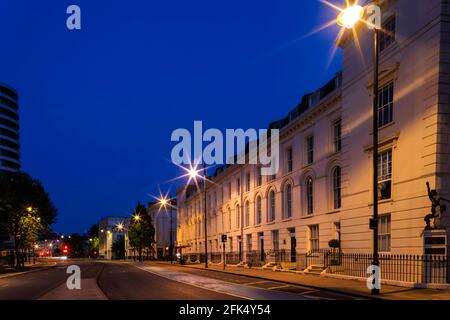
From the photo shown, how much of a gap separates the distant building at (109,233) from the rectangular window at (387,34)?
137m

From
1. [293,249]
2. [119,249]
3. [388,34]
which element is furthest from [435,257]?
[119,249]

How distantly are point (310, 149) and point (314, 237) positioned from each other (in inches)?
260

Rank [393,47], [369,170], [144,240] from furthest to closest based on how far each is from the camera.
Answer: [144,240] → [369,170] → [393,47]

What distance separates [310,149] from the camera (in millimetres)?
38156

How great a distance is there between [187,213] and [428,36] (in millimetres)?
69002

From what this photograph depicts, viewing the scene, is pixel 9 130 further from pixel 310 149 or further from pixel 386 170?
pixel 386 170

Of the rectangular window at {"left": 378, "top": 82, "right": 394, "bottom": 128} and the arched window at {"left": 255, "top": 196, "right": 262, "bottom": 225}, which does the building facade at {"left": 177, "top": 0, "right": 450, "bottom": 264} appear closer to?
the rectangular window at {"left": 378, "top": 82, "right": 394, "bottom": 128}

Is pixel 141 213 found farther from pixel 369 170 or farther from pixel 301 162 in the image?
pixel 369 170

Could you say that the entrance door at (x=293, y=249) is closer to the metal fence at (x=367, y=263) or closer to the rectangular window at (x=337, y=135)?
the metal fence at (x=367, y=263)

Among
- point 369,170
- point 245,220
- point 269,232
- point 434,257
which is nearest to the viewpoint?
point 434,257

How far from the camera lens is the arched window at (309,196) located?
3691 centimetres

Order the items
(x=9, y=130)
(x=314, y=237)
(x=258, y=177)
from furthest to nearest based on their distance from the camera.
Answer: (x=9, y=130), (x=258, y=177), (x=314, y=237)

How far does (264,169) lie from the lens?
46.6 m

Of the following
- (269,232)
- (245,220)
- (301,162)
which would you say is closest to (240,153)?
(245,220)
